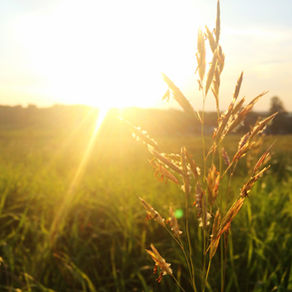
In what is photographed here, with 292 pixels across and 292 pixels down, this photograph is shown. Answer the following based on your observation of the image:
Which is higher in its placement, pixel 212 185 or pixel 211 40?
pixel 211 40

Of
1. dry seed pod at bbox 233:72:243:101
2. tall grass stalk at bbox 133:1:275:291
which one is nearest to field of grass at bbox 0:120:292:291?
Result: tall grass stalk at bbox 133:1:275:291

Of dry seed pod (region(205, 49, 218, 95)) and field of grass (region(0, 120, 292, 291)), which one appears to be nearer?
dry seed pod (region(205, 49, 218, 95))

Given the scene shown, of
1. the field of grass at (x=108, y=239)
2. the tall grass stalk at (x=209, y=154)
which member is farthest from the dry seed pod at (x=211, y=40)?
the field of grass at (x=108, y=239)

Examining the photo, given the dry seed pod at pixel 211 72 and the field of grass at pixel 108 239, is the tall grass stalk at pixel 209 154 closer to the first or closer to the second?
the dry seed pod at pixel 211 72

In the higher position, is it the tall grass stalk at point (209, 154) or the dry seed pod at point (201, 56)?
the dry seed pod at point (201, 56)

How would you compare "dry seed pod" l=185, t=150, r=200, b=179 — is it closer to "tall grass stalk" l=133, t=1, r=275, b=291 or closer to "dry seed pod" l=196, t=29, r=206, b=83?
"tall grass stalk" l=133, t=1, r=275, b=291

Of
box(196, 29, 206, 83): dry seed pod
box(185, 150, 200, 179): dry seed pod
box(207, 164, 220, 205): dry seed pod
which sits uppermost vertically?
box(196, 29, 206, 83): dry seed pod

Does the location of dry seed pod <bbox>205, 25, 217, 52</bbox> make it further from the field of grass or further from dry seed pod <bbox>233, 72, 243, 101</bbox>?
the field of grass

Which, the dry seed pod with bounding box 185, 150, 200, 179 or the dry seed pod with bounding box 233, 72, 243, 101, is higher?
the dry seed pod with bounding box 233, 72, 243, 101

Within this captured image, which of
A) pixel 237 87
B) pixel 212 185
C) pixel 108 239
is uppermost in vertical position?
pixel 237 87

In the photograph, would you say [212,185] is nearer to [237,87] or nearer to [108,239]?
[237,87]

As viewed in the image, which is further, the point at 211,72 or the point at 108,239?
the point at 108,239

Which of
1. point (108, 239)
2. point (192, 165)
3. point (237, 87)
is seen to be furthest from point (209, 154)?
point (108, 239)

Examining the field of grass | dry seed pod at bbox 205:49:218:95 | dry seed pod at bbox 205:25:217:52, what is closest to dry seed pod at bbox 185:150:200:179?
dry seed pod at bbox 205:49:218:95
